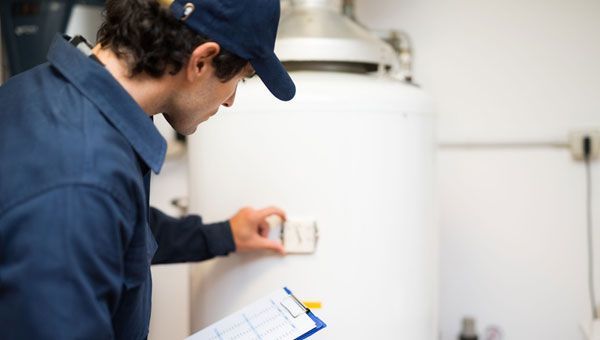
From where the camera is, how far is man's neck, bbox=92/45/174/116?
697 mm

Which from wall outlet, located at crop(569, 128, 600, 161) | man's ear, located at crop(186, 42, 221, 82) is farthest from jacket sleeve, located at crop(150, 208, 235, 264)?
wall outlet, located at crop(569, 128, 600, 161)

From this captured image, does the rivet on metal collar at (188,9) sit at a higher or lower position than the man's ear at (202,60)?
higher

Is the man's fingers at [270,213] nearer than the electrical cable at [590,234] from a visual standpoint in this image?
Yes

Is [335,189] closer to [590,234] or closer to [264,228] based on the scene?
[264,228]

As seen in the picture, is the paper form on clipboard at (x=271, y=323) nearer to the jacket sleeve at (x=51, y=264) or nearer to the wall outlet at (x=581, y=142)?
the jacket sleeve at (x=51, y=264)

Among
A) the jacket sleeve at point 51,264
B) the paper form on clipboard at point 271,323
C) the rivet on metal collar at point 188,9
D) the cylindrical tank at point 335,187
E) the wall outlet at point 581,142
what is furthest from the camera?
the wall outlet at point 581,142

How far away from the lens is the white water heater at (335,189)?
1047 mm

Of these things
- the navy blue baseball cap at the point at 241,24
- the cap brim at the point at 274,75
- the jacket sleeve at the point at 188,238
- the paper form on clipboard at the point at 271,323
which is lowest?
the paper form on clipboard at the point at 271,323

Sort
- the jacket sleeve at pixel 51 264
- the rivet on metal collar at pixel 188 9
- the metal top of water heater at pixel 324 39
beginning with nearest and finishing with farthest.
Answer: the jacket sleeve at pixel 51 264 → the rivet on metal collar at pixel 188 9 → the metal top of water heater at pixel 324 39

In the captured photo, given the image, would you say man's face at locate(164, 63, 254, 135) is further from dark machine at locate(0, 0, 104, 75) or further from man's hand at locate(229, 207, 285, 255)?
dark machine at locate(0, 0, 104, 75)

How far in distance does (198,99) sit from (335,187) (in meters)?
0.37

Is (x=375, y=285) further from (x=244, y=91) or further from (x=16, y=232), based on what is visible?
(x=16, y=232)

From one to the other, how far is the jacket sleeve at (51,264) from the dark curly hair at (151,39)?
0.19 m

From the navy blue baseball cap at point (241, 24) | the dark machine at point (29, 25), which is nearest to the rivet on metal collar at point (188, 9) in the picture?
the navy blue baseball cap at point (241, 24)
